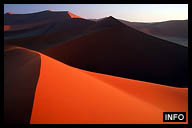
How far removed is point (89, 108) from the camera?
8.00ft

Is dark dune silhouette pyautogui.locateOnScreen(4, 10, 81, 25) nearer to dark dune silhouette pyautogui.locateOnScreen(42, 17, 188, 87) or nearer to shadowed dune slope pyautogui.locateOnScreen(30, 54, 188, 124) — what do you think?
dark dune silhouette pyautogui.locateOnScreen(42, 17, 188, 87)

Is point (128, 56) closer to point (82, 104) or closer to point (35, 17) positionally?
point (82, 104)

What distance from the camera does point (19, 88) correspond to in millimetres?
2484

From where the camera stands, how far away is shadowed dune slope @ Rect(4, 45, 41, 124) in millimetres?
2062

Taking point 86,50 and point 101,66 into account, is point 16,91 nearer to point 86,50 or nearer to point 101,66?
point 101,66

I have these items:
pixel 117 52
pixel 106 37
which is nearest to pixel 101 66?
pixel 117 52

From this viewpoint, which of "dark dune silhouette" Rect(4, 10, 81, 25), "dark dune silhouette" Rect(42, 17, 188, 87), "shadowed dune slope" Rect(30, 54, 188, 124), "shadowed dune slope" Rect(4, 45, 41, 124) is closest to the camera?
"shadowed dune slope" Rect(4, 45, 41, 124)

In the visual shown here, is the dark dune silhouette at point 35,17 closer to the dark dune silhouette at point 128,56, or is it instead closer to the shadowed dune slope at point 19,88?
the dark dune silhouette at point 128,56

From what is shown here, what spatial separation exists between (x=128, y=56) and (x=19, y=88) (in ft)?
28.3

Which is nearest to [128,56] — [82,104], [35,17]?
[82,104]

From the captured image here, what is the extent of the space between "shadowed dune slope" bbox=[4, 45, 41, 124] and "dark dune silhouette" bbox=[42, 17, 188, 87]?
20.3 ft

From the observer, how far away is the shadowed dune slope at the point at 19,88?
206cm

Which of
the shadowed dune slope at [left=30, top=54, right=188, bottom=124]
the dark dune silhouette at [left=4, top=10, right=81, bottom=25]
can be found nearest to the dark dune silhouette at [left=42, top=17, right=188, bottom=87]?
the shadowed dune slope at [left=30, top=54, right=188, bottom=124]

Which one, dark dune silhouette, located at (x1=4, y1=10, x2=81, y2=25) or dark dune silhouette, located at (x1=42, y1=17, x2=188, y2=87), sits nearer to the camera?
dark dune silhouette, located at (x1=42, y1=17, x2=188, y2=87)
